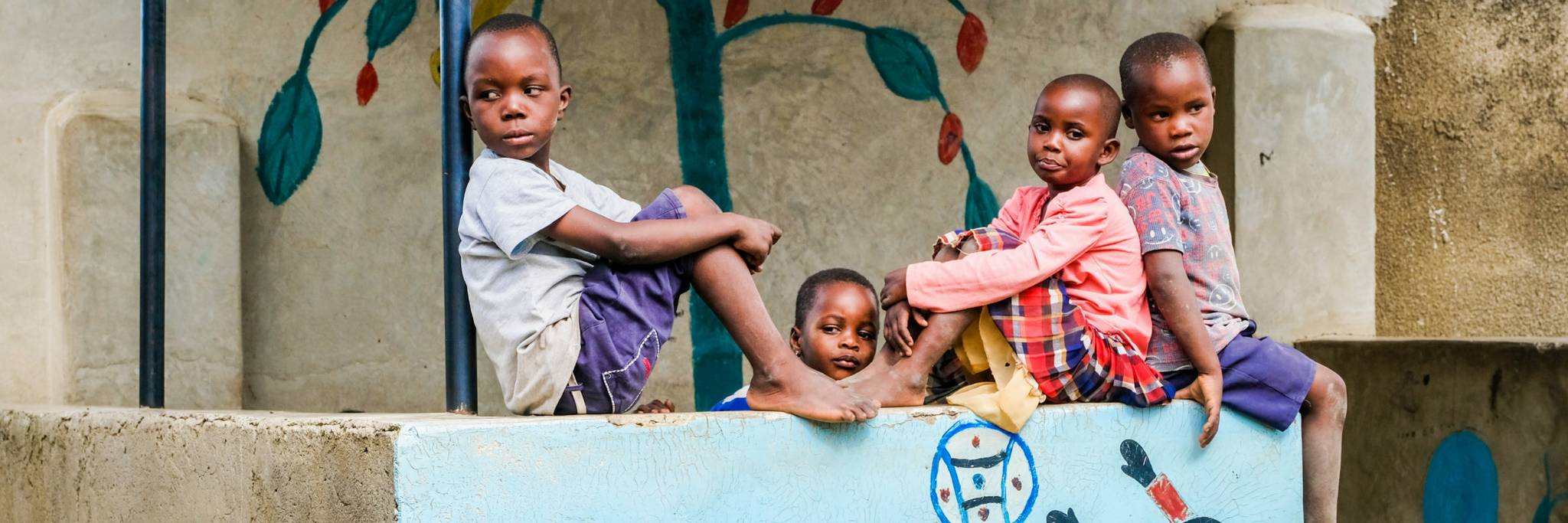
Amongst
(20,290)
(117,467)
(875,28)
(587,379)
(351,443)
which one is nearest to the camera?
(351,443)

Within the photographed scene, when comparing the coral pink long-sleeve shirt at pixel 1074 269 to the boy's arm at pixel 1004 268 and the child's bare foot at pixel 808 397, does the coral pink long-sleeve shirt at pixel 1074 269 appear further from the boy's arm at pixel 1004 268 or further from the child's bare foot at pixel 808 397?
the child's bare foot at pixel 808 397

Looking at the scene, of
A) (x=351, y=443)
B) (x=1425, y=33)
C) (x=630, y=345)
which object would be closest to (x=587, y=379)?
(x=630, y=345)

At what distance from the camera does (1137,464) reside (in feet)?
8.95

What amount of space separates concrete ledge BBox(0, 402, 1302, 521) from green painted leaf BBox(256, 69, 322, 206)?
4.57 feet

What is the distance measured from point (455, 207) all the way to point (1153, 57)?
139 centimetres

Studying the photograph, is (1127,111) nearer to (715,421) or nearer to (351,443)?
(715,421)

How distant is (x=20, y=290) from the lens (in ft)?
12.8

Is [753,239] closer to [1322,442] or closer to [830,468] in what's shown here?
[830,468]

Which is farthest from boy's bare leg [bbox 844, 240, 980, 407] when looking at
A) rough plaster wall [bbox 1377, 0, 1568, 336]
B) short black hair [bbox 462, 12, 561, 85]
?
rough plaster wall [bbox 1377, 0, 1568, 336]

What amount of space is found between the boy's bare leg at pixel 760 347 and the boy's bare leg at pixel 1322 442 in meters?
1.02

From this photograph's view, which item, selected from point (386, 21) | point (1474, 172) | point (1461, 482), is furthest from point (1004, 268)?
point (1474, 172)

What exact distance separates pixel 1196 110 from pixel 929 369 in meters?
0.77

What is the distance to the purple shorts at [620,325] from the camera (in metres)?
2.48

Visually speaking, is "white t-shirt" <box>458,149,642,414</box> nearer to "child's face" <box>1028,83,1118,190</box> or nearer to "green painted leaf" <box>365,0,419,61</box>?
"child's face" <box>1028,83,1118,190</box>
